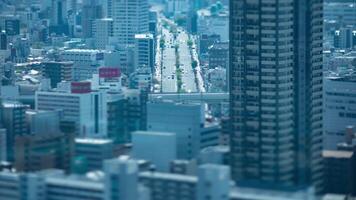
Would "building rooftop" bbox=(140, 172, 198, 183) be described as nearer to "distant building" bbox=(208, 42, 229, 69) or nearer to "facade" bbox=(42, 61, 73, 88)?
"facade" bbox=(42, 61, 73, 88)

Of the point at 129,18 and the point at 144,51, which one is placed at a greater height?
the point at 129,18

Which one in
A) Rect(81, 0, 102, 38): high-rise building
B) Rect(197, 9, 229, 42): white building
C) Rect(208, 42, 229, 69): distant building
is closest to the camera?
Rect(208, 42, 229, 69): distant building

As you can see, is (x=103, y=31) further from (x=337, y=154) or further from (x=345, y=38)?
(x=337, y=154)

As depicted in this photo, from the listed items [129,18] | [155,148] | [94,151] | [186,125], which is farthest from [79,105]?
[129,18]

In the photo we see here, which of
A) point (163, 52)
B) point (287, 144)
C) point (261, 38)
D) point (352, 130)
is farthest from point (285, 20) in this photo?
point (163, 52)

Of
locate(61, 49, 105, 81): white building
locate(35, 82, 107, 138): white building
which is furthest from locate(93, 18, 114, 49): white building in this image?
locate(35, 82, 107, 138): white building

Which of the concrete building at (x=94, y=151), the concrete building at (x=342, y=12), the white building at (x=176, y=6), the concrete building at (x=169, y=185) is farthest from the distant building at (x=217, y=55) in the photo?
the concrete building at (x=169, y=185)
